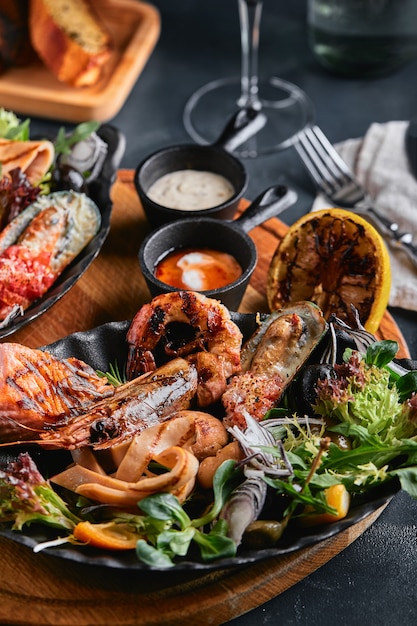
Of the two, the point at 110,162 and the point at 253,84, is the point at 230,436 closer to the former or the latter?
the point at 110,162

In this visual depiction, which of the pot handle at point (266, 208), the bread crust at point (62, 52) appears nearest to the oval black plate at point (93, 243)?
the pot handle at point (266, 208)

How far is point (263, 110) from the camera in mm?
5625

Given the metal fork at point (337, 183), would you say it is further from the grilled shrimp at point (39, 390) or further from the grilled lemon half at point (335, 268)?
the grilled shrimp at point (39, 390)

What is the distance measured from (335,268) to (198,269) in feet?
2.05

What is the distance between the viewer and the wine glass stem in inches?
195

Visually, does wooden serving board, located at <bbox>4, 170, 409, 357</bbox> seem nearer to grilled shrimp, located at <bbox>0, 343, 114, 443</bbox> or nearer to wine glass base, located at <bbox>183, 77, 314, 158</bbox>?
grilled shrimp, located at <bbox>0, 343, 114, 443</bbox>

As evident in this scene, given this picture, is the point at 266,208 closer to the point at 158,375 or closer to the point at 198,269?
the point at 198,269

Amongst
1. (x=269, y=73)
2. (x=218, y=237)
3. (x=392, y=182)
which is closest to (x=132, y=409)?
(x=218, y=237)

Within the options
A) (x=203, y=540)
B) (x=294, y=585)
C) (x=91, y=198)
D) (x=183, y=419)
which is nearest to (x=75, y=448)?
(x=183, y=419)

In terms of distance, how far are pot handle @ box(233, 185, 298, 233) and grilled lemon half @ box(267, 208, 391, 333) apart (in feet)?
0.87

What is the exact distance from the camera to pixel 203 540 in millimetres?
2541

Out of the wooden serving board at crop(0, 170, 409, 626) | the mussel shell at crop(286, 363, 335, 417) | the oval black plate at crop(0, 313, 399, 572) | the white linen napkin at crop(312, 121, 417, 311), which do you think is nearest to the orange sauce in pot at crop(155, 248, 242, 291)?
the mussel shell at crop(286, 363, 335, 417)

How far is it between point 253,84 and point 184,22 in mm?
1215

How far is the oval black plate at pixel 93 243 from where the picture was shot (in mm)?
3596
